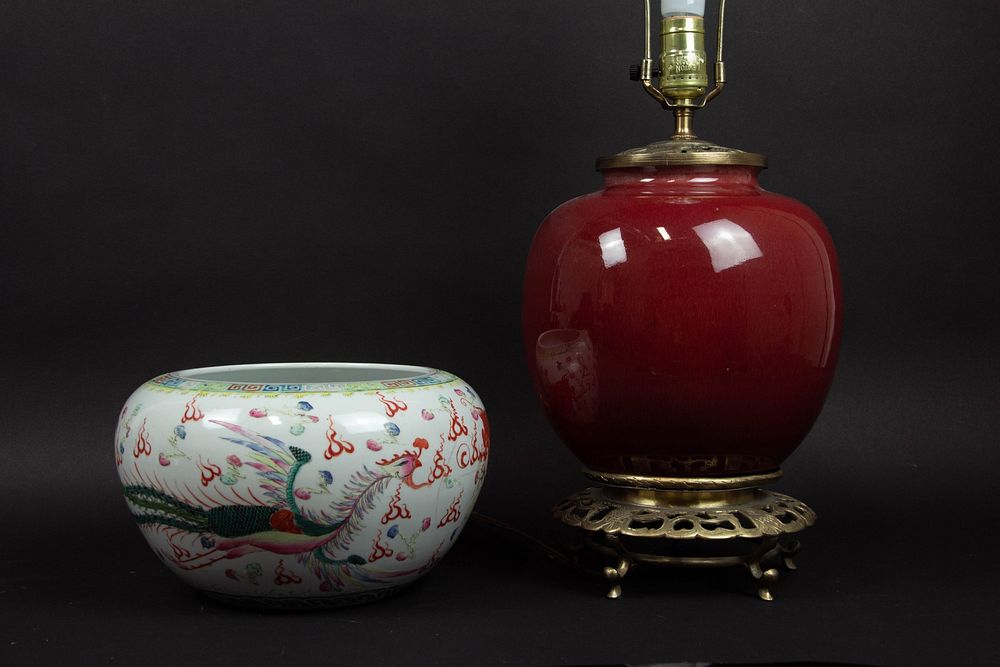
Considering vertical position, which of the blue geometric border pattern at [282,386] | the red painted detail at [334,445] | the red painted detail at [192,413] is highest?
the blue geometric border pattern at [282,386]

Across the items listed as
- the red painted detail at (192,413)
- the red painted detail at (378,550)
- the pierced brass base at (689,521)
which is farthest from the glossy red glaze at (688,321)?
the red painted detail at (192,413)

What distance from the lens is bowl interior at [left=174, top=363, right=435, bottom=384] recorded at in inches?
77.4

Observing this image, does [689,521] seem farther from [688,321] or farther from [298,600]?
[298,600]

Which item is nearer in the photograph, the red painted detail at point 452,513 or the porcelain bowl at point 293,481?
the porcelain bowl at point 293,481

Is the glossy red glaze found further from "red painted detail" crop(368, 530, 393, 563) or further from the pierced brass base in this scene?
"red painted detail" crop(368, 530, 393, 563)

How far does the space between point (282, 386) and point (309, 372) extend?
33cm

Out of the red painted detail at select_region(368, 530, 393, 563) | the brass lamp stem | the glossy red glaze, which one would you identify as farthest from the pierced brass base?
the brass lamp stem

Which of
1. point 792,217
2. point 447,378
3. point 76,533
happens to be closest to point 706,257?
point 792,217

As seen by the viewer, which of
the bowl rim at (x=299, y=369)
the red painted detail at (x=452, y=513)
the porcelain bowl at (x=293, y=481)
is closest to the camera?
the porcelain bowl at (x=293, y=481)

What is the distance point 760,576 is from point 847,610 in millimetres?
118

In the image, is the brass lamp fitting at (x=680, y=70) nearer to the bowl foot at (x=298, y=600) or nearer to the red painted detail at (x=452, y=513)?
the red painted detail at (x=452, y=513)

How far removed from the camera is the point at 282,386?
1.70 meters

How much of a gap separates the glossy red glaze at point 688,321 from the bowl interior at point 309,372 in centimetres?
23

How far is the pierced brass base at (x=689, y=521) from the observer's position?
183 cm
